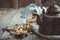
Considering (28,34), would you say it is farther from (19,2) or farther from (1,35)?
(19,2)

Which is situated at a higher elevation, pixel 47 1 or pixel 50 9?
pixel 50 9

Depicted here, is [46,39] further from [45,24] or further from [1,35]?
[1,35]

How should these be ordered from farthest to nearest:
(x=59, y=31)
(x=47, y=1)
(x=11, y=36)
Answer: (x=47, y=1), (x=11, y=36), (x=59, y=31)

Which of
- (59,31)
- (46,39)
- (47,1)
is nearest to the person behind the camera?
(46,39)

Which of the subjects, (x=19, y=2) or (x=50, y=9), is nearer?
(x=50, y=9)

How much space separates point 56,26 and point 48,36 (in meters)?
0.13

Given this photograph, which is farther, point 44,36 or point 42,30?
point 42,30

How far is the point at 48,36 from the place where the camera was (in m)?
1.21

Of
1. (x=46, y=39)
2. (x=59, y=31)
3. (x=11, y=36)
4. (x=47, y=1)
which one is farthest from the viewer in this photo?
(x=47, y=1)

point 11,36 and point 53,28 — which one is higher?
point 53,28

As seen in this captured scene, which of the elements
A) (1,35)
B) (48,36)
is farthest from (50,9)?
(1,35)

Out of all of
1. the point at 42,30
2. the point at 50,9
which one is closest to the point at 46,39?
the point at 42,30

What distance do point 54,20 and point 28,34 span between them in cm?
33

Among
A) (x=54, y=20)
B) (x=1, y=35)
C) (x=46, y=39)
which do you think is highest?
(x=54, y=20)
